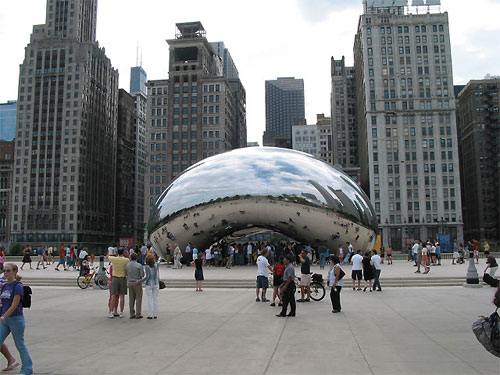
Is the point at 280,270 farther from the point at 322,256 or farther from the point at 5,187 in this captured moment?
the point at 5,187

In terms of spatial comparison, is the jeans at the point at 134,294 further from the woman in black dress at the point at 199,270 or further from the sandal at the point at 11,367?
the woman in black dress at the point at 199,270

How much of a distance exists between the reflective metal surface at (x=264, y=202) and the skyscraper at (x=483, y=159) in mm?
94761

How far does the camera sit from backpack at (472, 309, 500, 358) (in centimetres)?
461

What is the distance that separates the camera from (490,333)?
4652mm

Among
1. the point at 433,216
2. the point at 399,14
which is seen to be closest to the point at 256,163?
the point at 433,216

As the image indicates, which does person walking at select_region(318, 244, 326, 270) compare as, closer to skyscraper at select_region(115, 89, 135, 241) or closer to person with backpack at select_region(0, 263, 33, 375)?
person with backpack at select_region(0, 263, 33, 375)

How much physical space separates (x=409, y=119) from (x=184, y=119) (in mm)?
51121

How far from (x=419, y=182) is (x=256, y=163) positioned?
236 feet

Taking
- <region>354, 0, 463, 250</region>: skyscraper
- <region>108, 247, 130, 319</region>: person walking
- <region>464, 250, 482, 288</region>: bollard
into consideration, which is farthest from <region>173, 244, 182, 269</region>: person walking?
<region>354, 0, 463, 250</region>: skyscraper

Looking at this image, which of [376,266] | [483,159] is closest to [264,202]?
[376,266]

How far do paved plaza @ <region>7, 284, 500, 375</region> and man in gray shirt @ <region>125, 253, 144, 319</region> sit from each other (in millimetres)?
340

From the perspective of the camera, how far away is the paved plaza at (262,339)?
6109mm

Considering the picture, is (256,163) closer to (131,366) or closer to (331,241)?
(331,241)

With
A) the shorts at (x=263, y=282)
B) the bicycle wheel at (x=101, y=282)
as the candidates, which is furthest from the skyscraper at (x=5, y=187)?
the shorts at (x=263, y=282)
